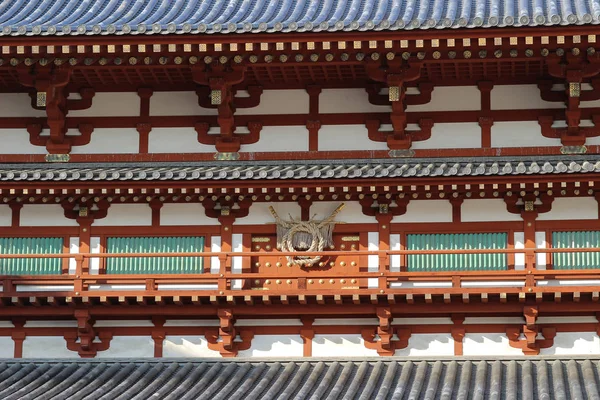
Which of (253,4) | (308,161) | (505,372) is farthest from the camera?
(253,4)

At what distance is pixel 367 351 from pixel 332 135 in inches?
147

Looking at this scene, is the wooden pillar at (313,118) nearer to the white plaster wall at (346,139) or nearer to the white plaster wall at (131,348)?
the white plaster wall at (346,139)

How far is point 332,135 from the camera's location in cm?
2456

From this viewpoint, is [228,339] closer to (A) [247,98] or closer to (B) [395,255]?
(B) [395,255]

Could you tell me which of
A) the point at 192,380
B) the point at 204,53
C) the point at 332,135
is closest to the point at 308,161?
the point at 332,135

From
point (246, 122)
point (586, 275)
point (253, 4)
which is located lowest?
point (586, 275)

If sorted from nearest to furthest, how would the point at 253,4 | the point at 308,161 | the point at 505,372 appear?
1. the point at 505,372
2. the point at 308,161
3. the point at 253,4

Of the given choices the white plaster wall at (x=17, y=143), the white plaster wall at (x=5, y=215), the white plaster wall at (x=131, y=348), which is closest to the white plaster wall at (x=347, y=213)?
the white plaster wall at (x=131, y=348)

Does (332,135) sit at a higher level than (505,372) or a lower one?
higher

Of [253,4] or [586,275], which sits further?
[253,4]

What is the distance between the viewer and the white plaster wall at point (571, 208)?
77.2 feet

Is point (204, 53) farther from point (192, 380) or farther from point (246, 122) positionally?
point (192, 380)

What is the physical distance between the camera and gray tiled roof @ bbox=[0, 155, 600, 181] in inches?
883

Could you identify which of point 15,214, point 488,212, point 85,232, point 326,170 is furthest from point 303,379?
point 15,214
